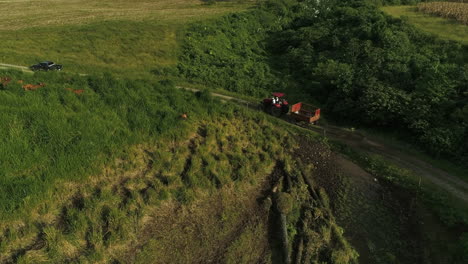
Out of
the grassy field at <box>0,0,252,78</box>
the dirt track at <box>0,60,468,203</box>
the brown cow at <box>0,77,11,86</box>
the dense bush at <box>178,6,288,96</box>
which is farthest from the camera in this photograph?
the grassy field at <box>0,0,252,78</box>

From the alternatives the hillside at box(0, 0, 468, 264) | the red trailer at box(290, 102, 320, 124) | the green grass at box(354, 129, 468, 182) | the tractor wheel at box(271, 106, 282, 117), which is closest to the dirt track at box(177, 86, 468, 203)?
the hillside at box(0, 0, 468, 264)

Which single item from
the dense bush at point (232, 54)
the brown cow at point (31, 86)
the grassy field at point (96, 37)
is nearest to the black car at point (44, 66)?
the grassy field at point (96, 37)

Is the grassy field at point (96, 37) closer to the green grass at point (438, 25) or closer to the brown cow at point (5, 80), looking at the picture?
the brown cow at point (5, 80)

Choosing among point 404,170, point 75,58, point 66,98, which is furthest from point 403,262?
point 75,58

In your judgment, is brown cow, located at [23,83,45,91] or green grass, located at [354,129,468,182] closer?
brown cow, located at [23,83,45,91]

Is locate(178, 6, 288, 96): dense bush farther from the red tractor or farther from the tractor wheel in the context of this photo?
the tractor wheel

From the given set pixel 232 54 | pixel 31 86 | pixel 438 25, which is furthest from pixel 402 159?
pixel 232 54

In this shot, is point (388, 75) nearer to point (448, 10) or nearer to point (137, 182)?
point (448, 10)
